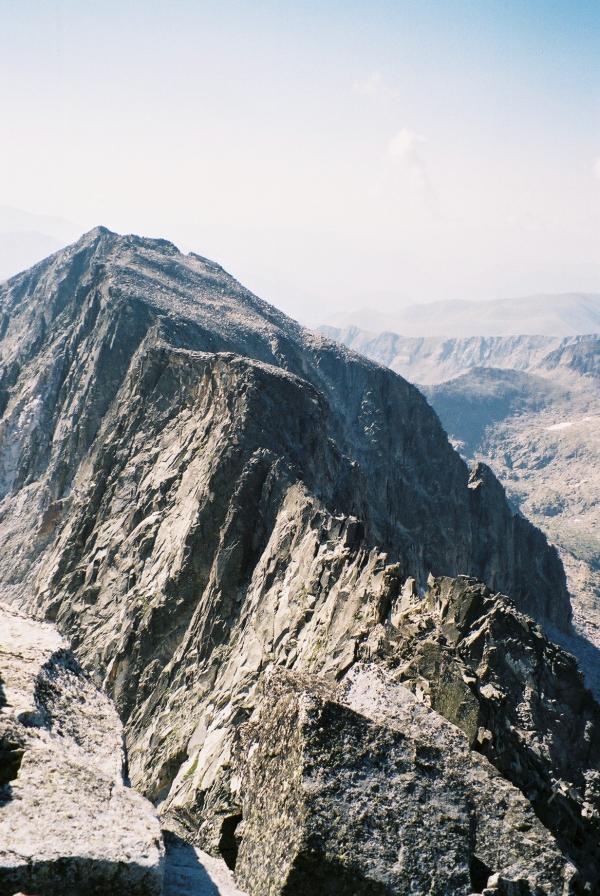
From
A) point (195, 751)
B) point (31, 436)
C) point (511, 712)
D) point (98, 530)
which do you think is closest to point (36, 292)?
point (31, 436)

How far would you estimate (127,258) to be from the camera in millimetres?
109188

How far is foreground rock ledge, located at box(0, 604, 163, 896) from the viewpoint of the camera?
29.0ft

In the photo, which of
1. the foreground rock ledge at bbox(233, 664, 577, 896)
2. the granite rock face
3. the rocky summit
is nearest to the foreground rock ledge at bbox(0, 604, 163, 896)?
the rocky summit

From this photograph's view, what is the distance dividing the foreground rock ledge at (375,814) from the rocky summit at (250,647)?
0.04m

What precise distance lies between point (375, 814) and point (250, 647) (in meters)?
20.2

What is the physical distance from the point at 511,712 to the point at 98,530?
3790 centimetres

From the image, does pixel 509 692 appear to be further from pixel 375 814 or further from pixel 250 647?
pixel 250 647

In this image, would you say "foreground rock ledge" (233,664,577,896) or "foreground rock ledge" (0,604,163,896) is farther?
"foreground rock ledge" (233,664,577,896)

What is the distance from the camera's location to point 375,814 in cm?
1220

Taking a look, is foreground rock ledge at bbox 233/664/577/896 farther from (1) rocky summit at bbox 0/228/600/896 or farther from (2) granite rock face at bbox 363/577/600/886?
(2) granite rock face at bbox 363/577/600/886

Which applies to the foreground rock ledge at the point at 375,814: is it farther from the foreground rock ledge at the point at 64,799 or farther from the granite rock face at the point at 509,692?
the foreground rock ledge at the point at 64,799

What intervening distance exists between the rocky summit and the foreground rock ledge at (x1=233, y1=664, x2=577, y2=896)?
0.04 meters

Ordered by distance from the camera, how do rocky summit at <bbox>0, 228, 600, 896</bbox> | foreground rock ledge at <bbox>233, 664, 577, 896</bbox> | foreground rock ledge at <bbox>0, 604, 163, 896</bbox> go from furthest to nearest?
1. rocky summit at <bbox>0, 228, 600, 896</bbox>
2. foreground rock ledge at <bbox>233, 664, 577, 896</bbox>
3. foreground rock ledge at <bbox>0, 604, 163, 896</bbox>

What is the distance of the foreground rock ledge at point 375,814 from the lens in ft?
38.2
